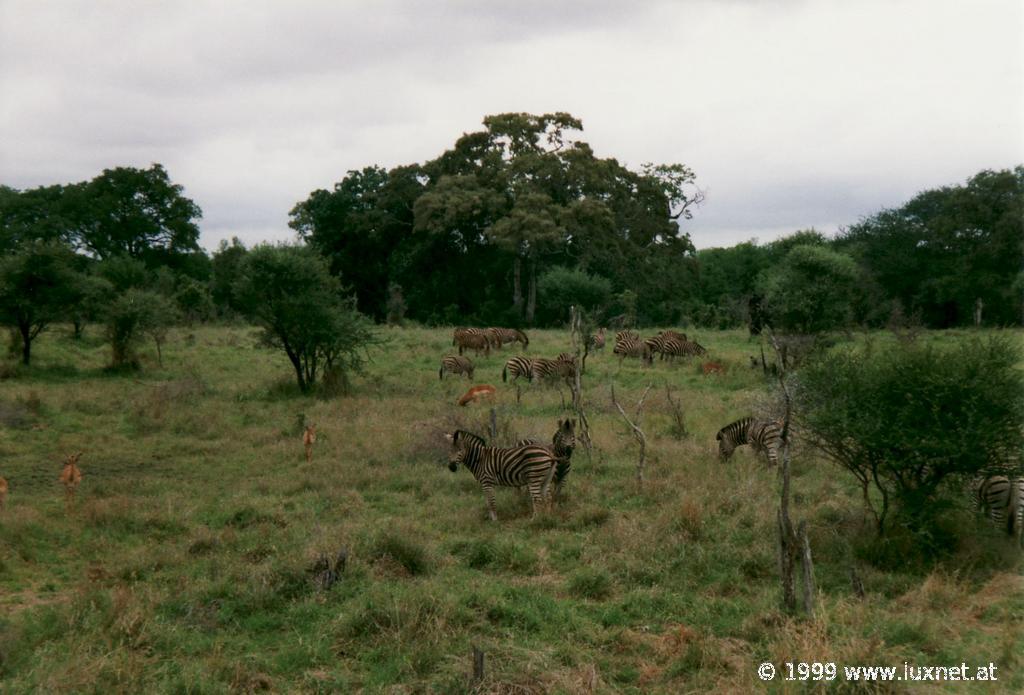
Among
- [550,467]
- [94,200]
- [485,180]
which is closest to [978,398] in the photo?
[550,467]

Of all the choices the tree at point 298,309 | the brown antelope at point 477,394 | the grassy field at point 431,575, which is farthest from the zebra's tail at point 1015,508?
the tree at point 298,309

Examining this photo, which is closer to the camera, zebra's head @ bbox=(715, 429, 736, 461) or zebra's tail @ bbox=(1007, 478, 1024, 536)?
zebra's tail @ bbox=(1007, 478, 1024, 536)

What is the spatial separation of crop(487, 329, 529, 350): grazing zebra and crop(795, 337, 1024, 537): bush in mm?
20463

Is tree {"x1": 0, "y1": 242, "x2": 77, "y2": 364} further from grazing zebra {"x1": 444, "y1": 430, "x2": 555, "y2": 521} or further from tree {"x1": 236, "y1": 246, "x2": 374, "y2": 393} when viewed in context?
grazing zebra {"x1": 444, "y1": 430, "x2": 555, "y2": 521}

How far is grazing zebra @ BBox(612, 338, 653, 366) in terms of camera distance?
26.8m

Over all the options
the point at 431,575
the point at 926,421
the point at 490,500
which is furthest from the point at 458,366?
the point at 926,421

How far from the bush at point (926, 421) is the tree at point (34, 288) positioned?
77.1 ft

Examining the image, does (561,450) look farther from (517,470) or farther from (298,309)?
(298,309)

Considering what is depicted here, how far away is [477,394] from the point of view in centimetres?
1981

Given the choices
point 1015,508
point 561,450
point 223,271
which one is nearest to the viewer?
point 1015,508

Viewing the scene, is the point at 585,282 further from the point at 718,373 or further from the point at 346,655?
the point at 346,655

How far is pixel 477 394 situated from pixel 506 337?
11113 mm

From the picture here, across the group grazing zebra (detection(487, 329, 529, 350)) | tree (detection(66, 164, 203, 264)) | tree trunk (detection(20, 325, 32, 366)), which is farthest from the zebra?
tree (detection(66, 164, 203, 264))

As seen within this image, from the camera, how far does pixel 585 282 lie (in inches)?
1628
